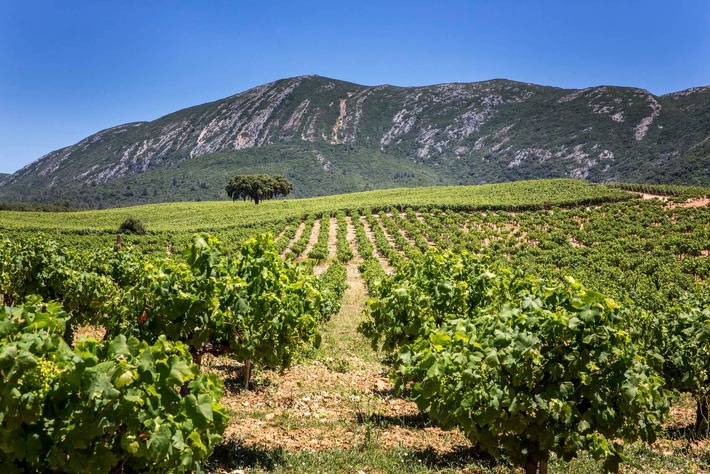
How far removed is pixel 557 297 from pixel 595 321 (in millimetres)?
717

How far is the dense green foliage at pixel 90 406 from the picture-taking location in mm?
3924

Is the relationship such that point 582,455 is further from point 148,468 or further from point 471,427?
point 148,468

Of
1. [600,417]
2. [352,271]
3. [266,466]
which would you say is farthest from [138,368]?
[352,271]

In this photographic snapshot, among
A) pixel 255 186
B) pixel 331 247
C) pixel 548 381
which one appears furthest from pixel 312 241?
pixel 255 186

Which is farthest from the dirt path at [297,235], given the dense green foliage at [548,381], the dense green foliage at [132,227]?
the dense green foliage at [548,381]

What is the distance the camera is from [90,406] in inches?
156

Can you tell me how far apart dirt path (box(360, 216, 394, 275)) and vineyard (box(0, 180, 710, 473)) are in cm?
2412

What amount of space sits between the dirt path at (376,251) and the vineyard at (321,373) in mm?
24117

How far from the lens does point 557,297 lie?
6375 millimetres

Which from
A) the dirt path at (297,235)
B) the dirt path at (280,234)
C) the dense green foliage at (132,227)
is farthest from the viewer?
the dense green foliage at (132,227)

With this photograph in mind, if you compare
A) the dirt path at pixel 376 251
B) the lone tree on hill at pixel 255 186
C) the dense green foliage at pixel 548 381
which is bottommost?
the dirt path at pixel 376 251

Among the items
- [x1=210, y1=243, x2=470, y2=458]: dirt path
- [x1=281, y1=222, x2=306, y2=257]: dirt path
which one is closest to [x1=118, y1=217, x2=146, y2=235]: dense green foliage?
[x1=281, y1=222, x2=306, y2=257]: dirt path

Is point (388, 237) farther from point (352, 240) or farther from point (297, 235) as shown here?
point (297, 235)

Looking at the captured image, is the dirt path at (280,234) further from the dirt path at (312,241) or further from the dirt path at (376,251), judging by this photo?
the dirt path at (376,251)
